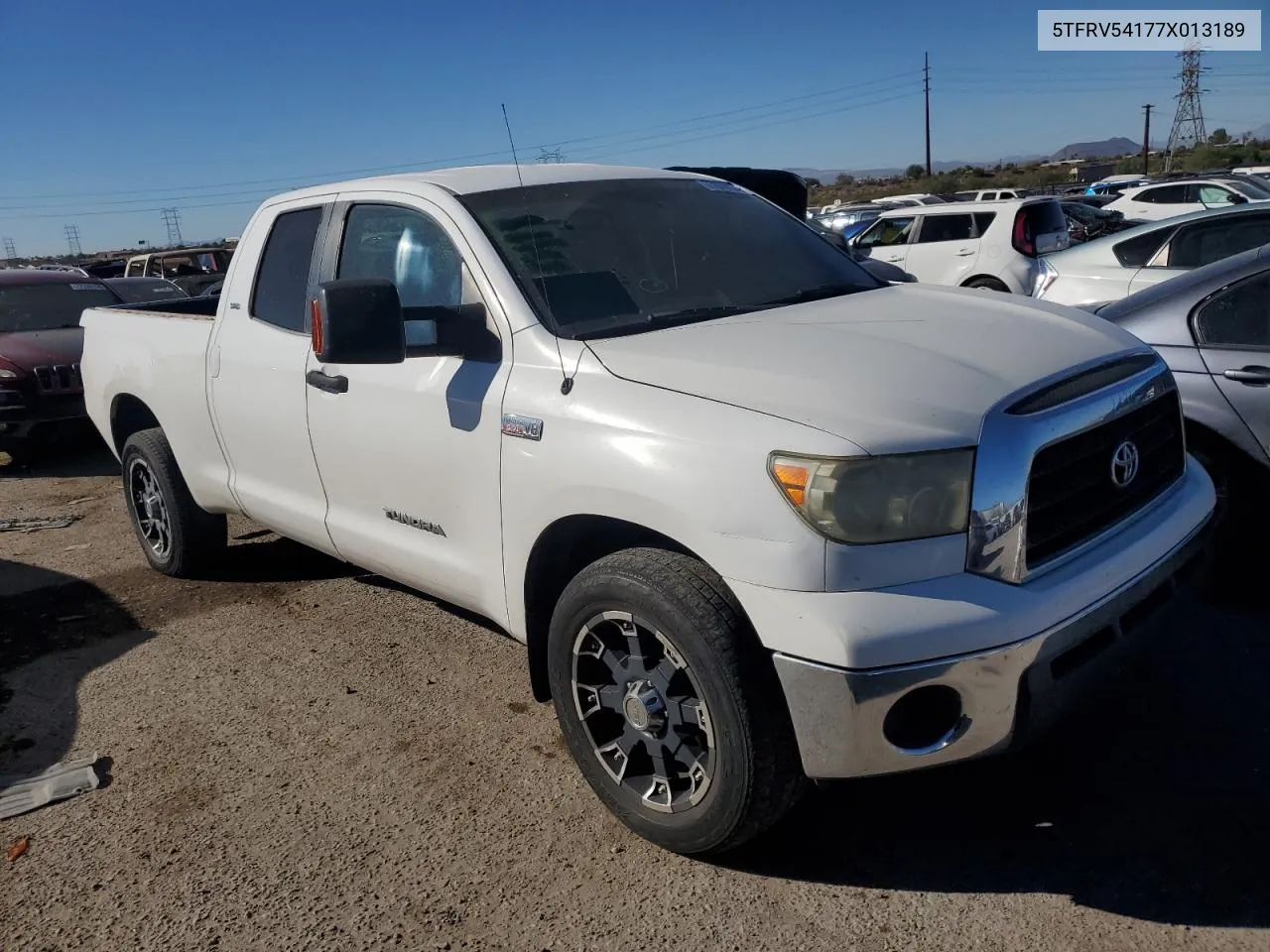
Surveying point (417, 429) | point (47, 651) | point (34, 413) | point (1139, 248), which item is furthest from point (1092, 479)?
point (34, 413)

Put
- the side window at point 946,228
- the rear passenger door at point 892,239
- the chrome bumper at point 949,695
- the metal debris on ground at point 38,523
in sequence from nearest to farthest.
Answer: the chrome bumper at point 949,695 → the metal debris on ground at point 38,523 → the side window at point 946,228 → the rear passenger door at point 892,239

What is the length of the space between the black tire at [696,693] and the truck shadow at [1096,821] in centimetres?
25

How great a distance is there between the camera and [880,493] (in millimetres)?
2418

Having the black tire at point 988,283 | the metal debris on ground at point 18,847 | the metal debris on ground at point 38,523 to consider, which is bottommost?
the metal debris on ground at point 18,847

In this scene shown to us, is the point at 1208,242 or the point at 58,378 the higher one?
the point at 1208,242

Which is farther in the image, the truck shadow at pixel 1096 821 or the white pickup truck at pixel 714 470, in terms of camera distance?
the truck shadow at pixel 1096 821

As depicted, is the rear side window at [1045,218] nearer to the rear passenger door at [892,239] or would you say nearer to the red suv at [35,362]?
the rear passenger door at [892,239]

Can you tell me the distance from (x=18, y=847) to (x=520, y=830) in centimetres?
152

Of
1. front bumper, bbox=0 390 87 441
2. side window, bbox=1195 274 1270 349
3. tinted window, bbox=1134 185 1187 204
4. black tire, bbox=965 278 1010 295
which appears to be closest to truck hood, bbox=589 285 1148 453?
side window, bbox=1195 274 1270 349

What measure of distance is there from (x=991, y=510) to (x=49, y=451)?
9818mm

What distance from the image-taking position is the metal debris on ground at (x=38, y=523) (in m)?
6.95

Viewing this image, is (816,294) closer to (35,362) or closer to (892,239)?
(35,362)

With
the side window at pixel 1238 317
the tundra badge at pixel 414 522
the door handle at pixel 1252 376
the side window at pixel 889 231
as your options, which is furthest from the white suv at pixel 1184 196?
the tundra badge at pixel 414 522

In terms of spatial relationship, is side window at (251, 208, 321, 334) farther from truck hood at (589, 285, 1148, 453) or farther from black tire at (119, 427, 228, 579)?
truck hood at (589, 285, 1148, 453)
